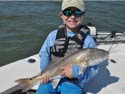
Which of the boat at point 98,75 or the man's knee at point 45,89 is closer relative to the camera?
the man's knee at point 45,89

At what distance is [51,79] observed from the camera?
3.44 meters

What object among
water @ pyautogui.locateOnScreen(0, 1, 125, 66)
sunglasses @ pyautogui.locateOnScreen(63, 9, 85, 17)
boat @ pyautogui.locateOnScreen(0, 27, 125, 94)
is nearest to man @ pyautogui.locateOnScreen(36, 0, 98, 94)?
sunglasses @ pyautogui.locateOnScreen(63, 9, 85, 17)

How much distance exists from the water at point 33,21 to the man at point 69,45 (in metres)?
2.96

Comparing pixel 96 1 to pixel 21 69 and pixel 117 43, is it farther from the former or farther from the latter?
pixel 21 69

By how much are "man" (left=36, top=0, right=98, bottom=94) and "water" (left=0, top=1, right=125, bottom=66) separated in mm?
2956

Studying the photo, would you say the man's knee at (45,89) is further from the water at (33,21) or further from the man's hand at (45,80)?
the water at (33,21)

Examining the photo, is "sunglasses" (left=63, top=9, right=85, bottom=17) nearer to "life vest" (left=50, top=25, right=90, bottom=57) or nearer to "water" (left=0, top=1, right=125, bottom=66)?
"life vest" (left=50, top=25, right=90, bottom=57)

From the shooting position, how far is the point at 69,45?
3727 mm

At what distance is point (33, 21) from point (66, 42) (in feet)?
20.9

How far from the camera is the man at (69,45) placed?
3557 mm

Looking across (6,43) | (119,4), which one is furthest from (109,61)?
(119,4)

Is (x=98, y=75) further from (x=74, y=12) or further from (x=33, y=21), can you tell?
(x=33, y=21)

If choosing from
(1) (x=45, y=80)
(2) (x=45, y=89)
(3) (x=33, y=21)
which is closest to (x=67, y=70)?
(1) (x=45, y=80)

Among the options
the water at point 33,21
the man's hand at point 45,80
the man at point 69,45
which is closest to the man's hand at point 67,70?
the man at point 69,45
